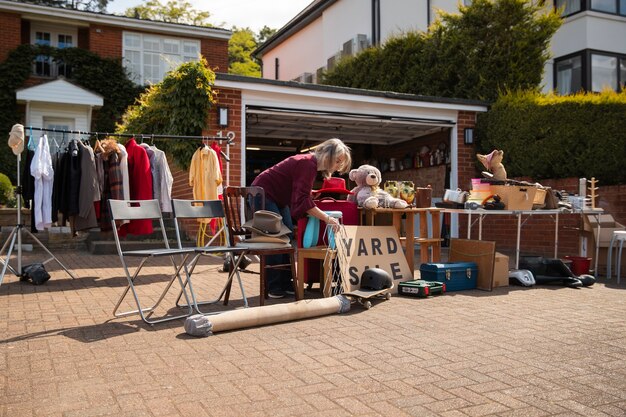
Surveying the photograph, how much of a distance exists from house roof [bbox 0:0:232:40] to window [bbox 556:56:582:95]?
12169mm

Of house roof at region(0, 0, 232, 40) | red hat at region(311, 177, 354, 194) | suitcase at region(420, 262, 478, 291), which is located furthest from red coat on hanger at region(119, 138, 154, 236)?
house roof at region(0, 0, 232, 40)

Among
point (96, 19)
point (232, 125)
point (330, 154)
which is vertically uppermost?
point (96, 19)

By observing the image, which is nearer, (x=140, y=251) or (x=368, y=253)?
(x=140, y=251)

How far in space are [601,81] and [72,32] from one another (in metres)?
18.1

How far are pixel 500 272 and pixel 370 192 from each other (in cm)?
198

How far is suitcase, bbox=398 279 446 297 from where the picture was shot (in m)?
6.12

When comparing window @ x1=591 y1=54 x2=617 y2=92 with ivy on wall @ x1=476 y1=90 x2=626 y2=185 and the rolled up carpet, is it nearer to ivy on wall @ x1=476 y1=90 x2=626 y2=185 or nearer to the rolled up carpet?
ivy on wall @ x1=476 y1=90 x2=626 y2=185

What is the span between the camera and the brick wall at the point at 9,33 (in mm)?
19125

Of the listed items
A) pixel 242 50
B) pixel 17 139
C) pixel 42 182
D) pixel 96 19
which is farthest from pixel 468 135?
pixel 242 50

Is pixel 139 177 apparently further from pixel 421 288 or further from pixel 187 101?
pixel 421 288

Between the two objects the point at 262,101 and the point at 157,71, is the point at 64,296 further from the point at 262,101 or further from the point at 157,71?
the point at 157,71

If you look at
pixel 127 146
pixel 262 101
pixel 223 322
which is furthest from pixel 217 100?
pixel 223 322

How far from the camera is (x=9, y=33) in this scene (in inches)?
756

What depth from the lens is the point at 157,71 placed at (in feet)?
70.4
